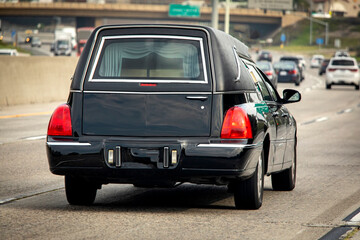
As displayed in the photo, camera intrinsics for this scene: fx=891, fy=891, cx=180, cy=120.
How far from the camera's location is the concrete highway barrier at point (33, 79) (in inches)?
1037

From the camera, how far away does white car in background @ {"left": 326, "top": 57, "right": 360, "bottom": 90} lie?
160 feet

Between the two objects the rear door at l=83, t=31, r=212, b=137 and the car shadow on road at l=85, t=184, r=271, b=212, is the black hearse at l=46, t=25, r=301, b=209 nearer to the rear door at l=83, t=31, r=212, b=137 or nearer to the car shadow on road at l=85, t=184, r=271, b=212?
the rear door at l=83, t=31, r=212, b=137

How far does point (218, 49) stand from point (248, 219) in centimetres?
152

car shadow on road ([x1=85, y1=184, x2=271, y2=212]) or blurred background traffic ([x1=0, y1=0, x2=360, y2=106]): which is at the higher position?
car shadow on road ([x1=85, y1=184, x2=271, y2=212])

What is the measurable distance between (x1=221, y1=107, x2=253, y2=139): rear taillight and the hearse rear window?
1.38ft

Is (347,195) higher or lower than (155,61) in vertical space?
lower

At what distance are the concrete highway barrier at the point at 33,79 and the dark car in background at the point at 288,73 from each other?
24.1 metres

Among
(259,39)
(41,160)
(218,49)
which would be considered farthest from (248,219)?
(259,39)

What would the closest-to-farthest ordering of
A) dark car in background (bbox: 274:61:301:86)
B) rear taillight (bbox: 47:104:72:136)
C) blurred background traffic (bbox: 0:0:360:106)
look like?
1. rear taillight (bbox: 47:104:72:136)
2. dark car in background (bbox: 274:61:301:86)
3. blurred background traffic (bbox: 0:0:360:106)

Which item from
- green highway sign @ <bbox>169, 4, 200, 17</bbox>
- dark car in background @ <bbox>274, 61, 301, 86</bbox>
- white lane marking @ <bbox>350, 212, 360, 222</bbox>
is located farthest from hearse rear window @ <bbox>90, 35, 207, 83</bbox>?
green highway sign @ <bbox>169, 4, 200, 17</bbox>

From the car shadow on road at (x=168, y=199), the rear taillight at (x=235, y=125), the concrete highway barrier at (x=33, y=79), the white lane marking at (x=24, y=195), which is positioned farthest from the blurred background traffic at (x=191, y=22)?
the rear taillight at (x=235, y=125)

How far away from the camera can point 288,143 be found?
965 cm

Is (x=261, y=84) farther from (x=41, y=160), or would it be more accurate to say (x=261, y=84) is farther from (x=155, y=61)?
(x=41, y=160)

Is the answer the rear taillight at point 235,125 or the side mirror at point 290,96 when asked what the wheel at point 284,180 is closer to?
the side mirror at point 290,96
